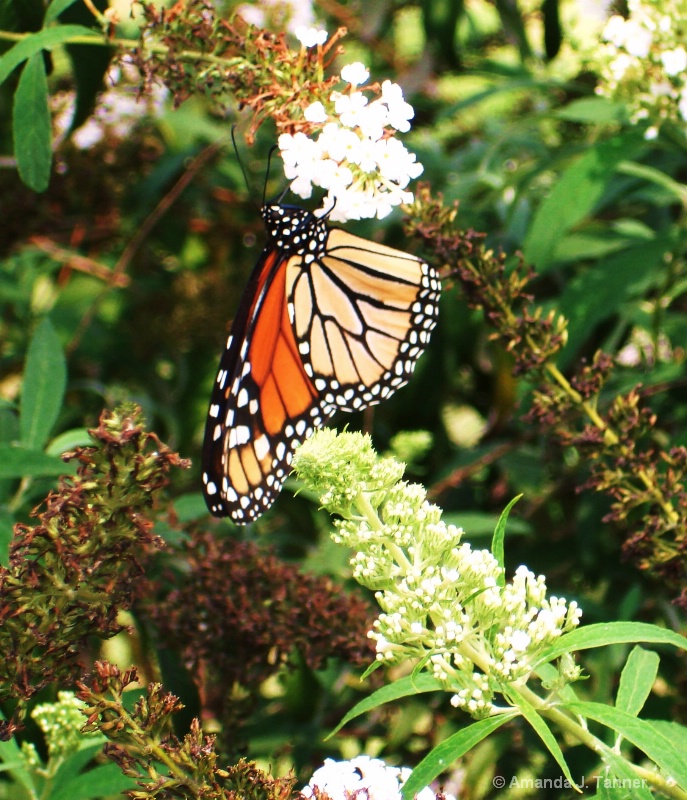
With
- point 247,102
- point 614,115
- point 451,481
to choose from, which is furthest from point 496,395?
point 247,102

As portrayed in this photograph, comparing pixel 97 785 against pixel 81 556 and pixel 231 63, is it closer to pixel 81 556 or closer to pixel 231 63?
pixel 81 556

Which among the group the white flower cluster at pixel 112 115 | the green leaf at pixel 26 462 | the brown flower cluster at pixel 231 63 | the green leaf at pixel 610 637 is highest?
the white flower cluster at pixel 112 115

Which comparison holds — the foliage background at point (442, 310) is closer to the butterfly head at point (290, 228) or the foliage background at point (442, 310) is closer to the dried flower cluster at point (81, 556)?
the butterfly head at point (290, 228)

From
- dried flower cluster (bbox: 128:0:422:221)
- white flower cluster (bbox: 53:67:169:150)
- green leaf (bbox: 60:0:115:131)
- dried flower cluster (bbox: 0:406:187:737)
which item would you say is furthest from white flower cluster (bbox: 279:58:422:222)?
white flower cluster (bbox: 53:67:169:150)

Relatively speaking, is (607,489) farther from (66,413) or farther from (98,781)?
(66,413)

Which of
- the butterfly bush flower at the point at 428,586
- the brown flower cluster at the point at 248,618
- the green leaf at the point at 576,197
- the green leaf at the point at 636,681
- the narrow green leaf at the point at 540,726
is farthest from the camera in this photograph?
the green leaf at the point at 576,197

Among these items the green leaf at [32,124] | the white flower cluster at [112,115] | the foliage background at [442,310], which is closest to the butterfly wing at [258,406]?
the foliage background at [442,310]

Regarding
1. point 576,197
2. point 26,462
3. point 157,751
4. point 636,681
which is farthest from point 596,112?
point 157,751
